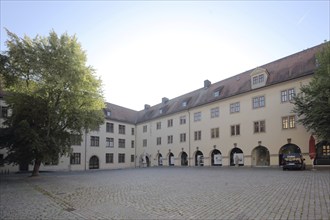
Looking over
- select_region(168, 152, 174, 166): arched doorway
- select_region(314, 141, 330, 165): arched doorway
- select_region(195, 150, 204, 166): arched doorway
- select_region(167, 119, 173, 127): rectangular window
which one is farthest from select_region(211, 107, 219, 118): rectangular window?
select_region(314, 141, 330, 165): arched doorway

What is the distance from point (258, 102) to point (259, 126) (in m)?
2.87

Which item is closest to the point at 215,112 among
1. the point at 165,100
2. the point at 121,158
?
the point at 165,100

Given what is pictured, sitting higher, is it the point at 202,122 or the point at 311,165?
the point at 202,122

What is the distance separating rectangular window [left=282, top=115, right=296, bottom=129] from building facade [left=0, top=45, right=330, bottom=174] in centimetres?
10

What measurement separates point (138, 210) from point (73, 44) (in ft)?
67.6

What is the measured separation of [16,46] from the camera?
24125mm

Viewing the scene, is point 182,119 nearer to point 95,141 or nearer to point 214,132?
point 214,132

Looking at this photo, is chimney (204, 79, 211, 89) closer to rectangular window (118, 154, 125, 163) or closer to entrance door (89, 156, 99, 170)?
rectangular window (118, 154, 125, 163)

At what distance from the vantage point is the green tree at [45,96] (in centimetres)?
2353

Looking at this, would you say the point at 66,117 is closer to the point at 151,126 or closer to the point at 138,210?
the point at 138,210

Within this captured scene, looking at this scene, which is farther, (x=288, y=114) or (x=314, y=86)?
(x=288, y=114)

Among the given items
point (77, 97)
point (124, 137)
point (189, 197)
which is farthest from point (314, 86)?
point (124, 137)

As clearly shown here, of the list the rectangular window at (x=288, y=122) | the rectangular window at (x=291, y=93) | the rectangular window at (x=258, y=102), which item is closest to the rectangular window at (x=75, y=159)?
the rectangular window at (x=258, y=102)

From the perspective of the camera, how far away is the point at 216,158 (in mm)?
39844
